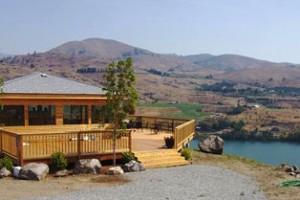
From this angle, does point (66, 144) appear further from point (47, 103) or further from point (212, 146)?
point (212, 146)

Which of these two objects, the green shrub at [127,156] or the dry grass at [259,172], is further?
the green shrub at [127,156]

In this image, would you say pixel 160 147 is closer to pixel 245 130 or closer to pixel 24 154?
pixel 24 154

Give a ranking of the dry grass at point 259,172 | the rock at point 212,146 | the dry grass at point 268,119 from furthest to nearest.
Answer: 1. the dry grass at point 268,119
2. the rock at point 212,146
3. the dry grass at point 259,172

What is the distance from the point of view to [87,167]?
15820 mm

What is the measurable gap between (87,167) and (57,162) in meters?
1.11

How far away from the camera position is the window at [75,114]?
70.2 ft

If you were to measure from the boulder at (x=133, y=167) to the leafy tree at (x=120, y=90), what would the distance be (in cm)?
80

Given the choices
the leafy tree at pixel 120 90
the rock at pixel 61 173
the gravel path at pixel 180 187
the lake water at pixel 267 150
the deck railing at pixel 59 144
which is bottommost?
the lake water at pixel 267 150

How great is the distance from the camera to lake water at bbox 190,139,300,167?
270 feet

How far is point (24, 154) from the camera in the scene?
15406mm

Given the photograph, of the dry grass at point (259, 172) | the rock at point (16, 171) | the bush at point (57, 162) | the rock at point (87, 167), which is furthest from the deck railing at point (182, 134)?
the rock at point (16, 171)

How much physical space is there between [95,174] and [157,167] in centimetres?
269

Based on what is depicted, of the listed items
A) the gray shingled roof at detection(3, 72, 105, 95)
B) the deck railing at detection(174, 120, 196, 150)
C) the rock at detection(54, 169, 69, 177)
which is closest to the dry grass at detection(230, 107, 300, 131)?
the deck railing at detection(174, 120, 196, 150)

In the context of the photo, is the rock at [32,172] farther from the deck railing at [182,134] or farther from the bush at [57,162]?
the deck railing at [182,134]
